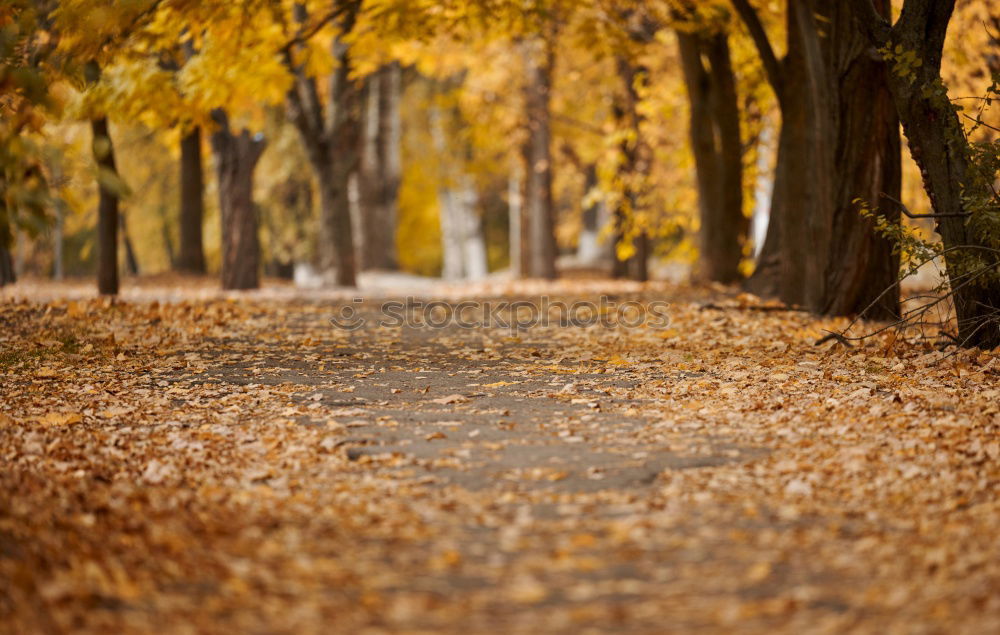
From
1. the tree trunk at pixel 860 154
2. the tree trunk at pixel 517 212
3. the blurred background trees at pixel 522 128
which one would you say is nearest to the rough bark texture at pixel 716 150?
the blurred background trees at pixel 522 128

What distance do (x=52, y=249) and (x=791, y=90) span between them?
30.9m

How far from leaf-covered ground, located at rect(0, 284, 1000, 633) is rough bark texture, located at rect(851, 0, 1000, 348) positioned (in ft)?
2.19

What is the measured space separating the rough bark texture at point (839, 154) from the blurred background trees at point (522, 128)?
0.03m

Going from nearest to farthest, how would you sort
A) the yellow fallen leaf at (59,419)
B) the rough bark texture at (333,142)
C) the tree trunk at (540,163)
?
the yellow fallen leaf at (59,419) < the rough bark texture at (333,142) < the tree trunk at (540,163)

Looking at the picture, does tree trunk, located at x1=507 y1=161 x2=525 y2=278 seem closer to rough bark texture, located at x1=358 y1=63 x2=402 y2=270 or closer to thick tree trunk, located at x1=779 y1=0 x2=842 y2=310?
rough bark texture, located at x1=358 y1=63 x2=402 y2=270

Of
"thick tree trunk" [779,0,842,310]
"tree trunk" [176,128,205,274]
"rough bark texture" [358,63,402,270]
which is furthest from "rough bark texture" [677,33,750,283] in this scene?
"rough bark texture" [358,63,402,270]

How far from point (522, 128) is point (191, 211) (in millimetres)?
7677

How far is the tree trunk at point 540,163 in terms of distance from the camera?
861 inches

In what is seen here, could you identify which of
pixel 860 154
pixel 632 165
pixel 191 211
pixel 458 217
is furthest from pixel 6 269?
pixel 458 217

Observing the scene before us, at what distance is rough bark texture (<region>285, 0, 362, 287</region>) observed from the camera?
19.2m

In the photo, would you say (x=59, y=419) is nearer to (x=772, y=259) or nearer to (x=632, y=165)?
(x=772, y=259)

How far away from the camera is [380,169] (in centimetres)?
2866

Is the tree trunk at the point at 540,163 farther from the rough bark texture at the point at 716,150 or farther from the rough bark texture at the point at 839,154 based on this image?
the rough bark texture at the point at 839,154

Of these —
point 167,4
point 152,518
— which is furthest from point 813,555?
point 167,4
